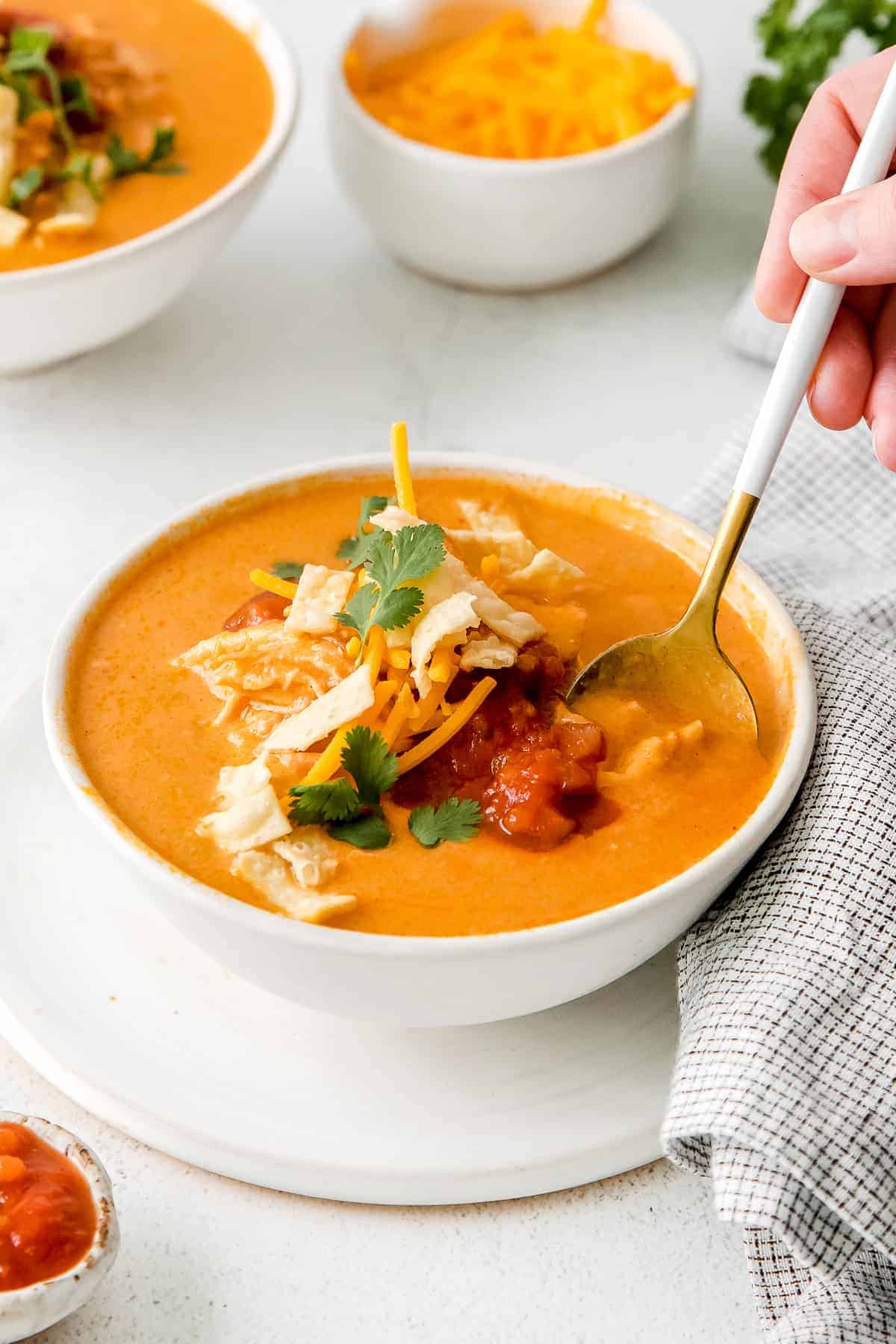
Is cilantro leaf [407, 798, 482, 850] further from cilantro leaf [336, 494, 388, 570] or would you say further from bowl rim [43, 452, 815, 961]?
cilantro leaf [336, 494, 388, 570]

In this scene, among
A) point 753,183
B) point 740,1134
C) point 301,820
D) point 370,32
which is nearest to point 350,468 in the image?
point 301,820

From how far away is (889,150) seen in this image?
2217mm

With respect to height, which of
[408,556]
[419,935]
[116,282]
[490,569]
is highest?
[408,556]

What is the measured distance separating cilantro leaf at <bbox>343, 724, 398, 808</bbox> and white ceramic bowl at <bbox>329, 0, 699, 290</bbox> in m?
1.84

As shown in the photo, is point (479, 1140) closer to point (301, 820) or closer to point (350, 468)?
point (301, 820)

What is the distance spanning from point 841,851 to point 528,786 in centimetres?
43

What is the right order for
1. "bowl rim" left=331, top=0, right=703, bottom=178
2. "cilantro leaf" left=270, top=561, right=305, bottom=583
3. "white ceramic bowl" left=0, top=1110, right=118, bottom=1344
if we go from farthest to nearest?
"bowl rim" left=331, top=0, right=703, bottom=178
"cilantro leaf" left=270, top=561, right=305, bottom=583
"white ceramic bowl" left=0, top=1110, right=118, bottom=1344

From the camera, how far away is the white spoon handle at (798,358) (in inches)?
87.9

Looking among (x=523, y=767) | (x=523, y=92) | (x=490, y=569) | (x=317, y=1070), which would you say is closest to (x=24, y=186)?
(x=523, y=92)

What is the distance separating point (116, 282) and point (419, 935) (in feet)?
5.70

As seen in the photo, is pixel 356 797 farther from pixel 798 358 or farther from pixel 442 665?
pixel 798 358

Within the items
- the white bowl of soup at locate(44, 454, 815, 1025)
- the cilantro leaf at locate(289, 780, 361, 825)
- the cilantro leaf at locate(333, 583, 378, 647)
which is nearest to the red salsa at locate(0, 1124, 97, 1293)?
the white bowl of soup at locate(44, 454, 815, 1025)

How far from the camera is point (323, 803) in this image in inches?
76.9

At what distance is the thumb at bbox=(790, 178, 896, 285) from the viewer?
6.94ft
